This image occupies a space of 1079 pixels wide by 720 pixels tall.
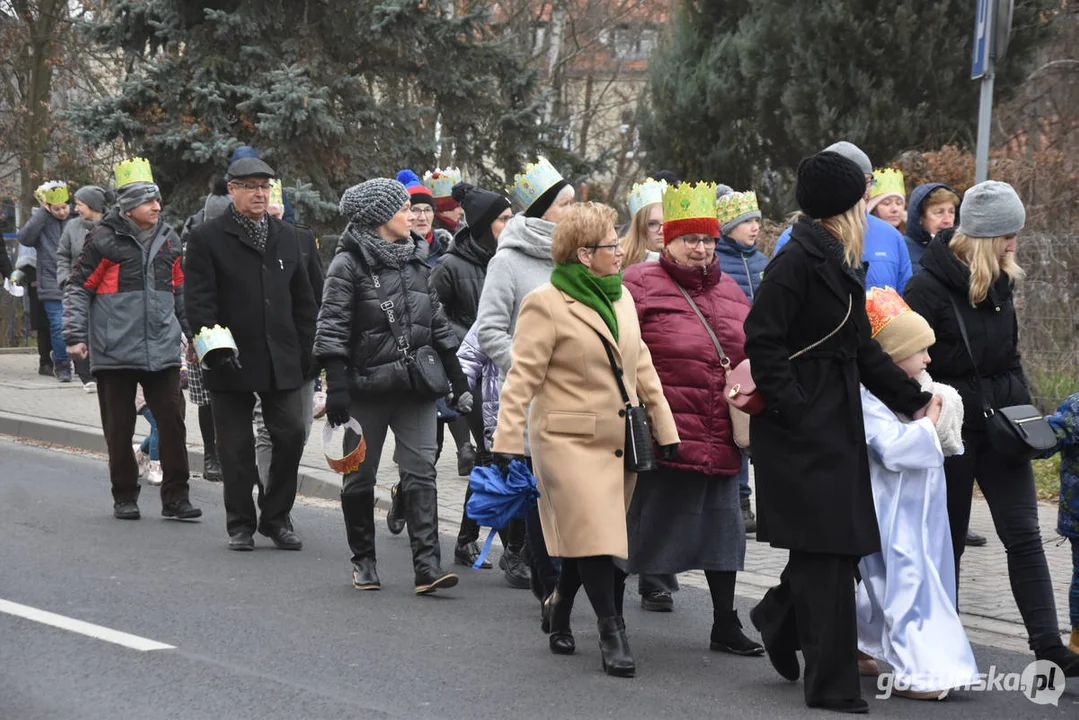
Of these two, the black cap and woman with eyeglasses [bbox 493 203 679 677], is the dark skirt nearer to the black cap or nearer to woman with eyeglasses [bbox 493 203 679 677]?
woman with eyeglasses [bbox 493 203 679 677]

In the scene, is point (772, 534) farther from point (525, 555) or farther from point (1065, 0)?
point (1065, 0)

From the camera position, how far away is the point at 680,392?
650cm

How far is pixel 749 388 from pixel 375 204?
8.86 ft

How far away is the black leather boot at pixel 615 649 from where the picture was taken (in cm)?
612

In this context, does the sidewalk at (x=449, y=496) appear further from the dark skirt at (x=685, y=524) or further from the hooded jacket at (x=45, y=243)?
the dark skirt at (x=685, y=524)

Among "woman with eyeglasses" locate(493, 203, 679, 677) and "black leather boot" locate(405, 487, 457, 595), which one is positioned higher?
"woman with eyeglasses" locate(493, 203, 679, 677)

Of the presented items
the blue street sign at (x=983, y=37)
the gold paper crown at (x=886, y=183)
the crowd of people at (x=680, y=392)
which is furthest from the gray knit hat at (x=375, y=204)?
the blue street sign at (x=983, y=37)

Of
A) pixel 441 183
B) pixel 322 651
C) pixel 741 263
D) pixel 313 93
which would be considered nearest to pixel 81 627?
pixel 322 651

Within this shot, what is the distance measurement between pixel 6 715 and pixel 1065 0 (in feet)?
65.0

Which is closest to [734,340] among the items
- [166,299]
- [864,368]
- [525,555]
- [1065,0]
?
[864,368]

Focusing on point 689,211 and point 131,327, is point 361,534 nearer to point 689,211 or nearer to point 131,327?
point 689,211

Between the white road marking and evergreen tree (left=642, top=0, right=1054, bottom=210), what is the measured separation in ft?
39.6

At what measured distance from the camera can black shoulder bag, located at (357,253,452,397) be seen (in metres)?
7.57

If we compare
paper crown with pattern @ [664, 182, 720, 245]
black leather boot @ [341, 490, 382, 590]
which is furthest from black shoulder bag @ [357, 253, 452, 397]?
paper crown with pattern @ [664, 182, 720, 245]
